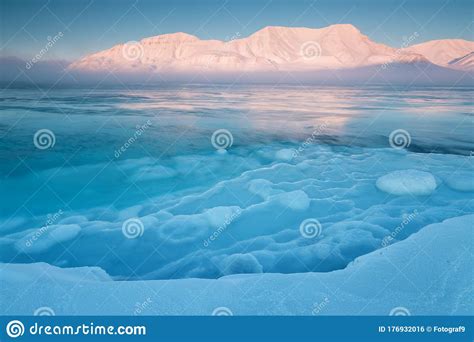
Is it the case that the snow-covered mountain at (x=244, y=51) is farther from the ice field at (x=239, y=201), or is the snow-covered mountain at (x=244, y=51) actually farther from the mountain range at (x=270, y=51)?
the ice field at (x=239, y=201)

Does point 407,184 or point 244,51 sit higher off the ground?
point 244,51

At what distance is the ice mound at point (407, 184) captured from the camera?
466cm

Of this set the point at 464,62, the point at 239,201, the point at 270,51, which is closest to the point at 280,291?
the point at 239,201

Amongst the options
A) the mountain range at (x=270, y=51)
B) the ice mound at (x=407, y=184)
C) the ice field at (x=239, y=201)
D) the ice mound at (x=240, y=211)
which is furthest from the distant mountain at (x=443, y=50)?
the ice mound at (x=407, y=184)

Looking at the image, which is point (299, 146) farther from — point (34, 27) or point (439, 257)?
point (34, 27)

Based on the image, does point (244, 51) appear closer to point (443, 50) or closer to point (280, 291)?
point (443, 50)

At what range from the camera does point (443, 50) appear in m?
5.08

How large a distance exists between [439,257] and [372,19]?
3.16 m

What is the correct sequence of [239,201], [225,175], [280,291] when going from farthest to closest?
1. [225,175]
2. [239,201]
3. [280,291]

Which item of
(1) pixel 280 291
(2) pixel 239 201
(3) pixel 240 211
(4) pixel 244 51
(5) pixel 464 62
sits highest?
(5) pixel 464 62

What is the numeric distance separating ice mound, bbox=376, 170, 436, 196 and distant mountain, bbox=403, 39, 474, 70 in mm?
1711

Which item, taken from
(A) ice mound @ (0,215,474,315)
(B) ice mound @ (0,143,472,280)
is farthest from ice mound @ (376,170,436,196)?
(A) ice mound @ (0,215,474,315)

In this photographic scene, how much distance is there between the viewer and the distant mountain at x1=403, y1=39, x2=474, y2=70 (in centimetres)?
503

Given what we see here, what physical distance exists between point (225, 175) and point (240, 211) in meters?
0.70
